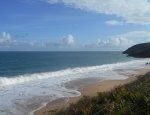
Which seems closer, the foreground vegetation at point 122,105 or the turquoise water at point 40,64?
the foreground vegetation at point 122,105

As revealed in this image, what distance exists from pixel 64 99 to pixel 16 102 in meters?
3.12

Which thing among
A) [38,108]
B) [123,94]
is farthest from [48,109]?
[123,94]

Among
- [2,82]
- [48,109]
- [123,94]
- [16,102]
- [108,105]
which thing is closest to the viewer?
[108,105]

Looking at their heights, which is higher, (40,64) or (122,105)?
(122,105)

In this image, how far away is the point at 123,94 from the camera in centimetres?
977

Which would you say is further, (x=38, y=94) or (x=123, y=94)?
(x=38, y=94)

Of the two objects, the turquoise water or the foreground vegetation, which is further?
the turquoise water

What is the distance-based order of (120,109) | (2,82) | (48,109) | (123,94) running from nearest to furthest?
(120,109)
(123,94)
(48,109)
(2,82)

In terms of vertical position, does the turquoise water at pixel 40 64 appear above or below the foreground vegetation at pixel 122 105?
below

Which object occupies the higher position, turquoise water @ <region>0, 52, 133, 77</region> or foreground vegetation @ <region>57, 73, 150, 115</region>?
foreground vegetation @ <region>57, 73, 150, 115</region>

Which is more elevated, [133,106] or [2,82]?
[133,106]

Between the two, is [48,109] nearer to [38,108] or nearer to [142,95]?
[38,108]

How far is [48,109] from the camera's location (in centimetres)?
1541

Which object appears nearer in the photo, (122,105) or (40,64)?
(122,105)
